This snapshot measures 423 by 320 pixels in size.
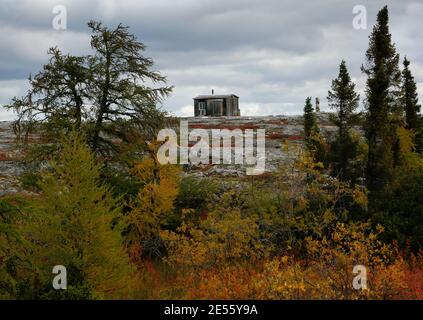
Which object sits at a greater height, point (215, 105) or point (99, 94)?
point (215, 105)

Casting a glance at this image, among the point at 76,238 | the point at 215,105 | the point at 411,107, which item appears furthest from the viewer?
the point at 215,105

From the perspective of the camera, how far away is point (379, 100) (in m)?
30.2

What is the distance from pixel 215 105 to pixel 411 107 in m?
40.0

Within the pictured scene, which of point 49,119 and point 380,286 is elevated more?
point 49,119

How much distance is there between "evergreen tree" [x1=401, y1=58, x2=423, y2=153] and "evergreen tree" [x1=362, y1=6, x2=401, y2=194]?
56.6ft

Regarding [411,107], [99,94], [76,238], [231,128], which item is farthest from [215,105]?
[76,238]

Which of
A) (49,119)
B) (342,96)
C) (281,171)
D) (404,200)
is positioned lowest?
(404,200)

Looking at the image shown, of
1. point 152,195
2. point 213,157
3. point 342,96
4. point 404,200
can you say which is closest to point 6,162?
point 213,157

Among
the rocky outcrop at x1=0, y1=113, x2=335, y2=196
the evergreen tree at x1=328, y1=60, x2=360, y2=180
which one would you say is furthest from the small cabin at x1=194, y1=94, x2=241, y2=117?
the evergreen tree at x1=328, y1=60, x2=360, y2=180

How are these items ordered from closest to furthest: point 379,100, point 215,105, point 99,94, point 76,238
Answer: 1. point 76,238
2. point 99,94
3. point 379,100
4. point 215,105

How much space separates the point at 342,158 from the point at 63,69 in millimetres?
18266

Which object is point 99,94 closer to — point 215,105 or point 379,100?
point 379,100
